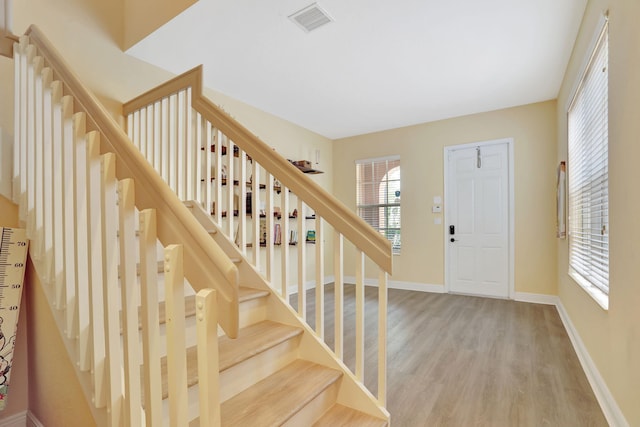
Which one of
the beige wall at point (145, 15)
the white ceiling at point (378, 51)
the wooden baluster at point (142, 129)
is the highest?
the beige wall at point (145, 15)

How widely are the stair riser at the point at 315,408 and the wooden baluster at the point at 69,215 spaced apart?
36.6 inches

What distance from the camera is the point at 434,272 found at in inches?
188

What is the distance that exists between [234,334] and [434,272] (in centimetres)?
460

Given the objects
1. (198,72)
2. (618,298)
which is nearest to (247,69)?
(198,72)

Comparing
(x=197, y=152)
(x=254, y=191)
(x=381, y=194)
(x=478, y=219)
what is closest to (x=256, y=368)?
(x=254, y=191)

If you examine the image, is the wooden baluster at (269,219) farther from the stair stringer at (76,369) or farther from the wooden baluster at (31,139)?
the wooden baluster at (31,139)

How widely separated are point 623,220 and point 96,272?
2279 millimetres

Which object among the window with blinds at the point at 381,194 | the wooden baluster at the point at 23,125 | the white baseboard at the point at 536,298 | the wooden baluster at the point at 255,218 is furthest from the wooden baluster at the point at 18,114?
the white baseboard at the point at 536,298

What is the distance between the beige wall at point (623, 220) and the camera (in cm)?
138

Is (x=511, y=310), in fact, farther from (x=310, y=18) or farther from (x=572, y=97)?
(x=310, y=18)

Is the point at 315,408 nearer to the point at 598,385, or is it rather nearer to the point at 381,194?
the point at 598,385

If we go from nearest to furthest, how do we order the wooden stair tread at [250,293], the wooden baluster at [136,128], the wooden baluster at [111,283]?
the wooden baluster at [111,283]
the wooden stair tread at [250,293]
the wooden baluster at [136,128]

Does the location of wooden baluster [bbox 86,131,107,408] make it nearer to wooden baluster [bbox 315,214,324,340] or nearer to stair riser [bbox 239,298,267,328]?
stair riser [bbox 239,298,267,328]

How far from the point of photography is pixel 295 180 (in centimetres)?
172
